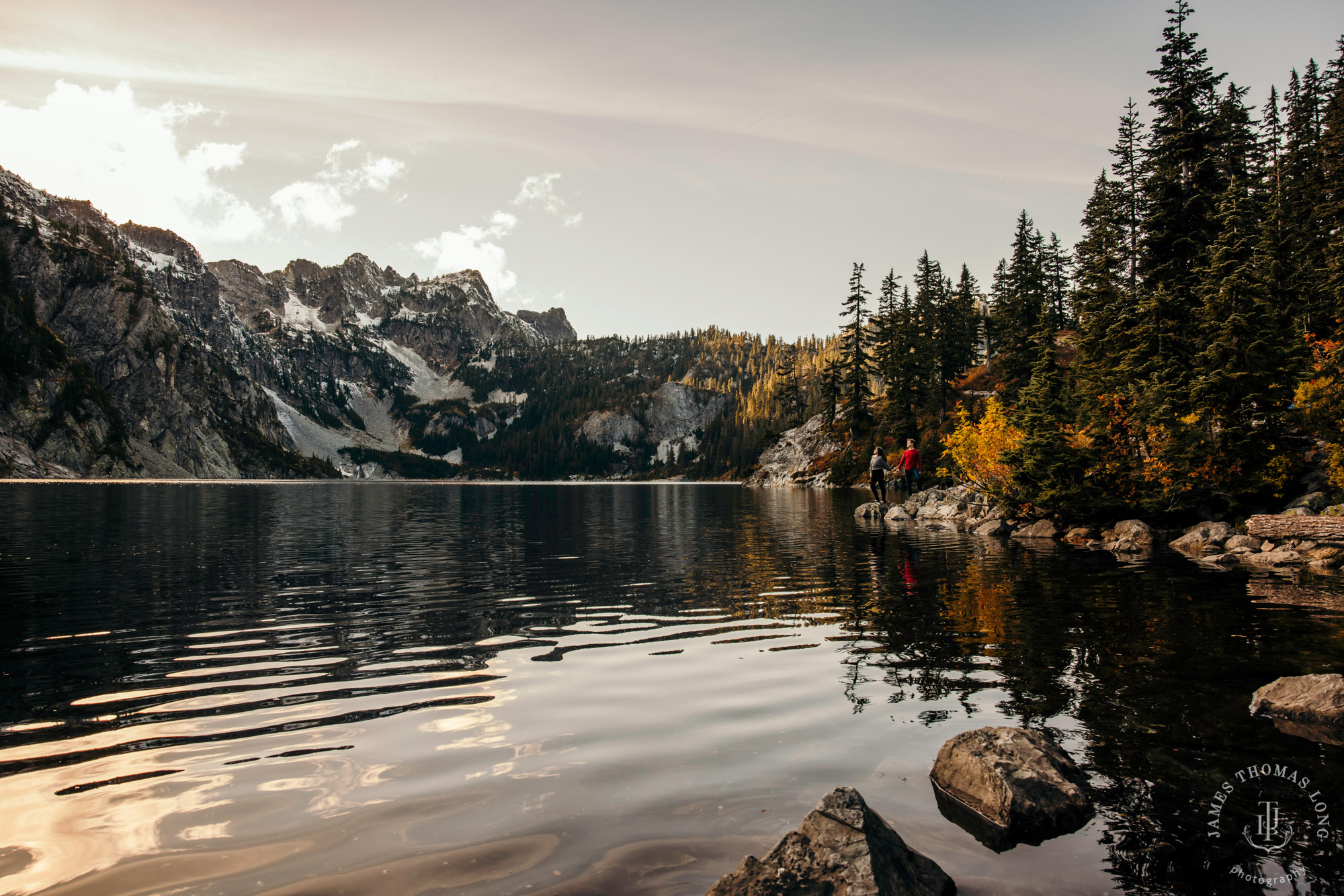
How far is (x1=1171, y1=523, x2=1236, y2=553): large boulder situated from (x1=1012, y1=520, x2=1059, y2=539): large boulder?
21.7 ft

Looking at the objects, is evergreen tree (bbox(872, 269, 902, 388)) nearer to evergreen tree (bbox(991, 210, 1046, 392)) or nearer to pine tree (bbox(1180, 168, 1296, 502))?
evergreen tree (bbox(991, 210, 1046, 392))

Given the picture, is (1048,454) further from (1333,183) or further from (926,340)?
(926,340)

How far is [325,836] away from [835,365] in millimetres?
131450

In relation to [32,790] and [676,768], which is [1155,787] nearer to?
[676,768]

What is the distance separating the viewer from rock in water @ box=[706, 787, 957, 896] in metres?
5.64

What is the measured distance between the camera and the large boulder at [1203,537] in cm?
3189

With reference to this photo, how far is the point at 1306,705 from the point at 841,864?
30.8ft

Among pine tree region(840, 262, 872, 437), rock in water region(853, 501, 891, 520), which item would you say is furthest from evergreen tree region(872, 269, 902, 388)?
rock in water region(853, 501, 891, 520)

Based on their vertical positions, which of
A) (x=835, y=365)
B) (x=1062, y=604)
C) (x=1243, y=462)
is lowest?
(x=1062, y=604)

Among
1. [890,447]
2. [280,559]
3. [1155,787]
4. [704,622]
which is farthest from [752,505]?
[1155,787]

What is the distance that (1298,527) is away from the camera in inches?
1125

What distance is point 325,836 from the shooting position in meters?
6.77

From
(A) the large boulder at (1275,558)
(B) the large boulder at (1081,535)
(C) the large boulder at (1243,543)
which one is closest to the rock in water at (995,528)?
(B) the large boulder at (1081,535)

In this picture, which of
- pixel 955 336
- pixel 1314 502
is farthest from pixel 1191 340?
pixel 955 336
